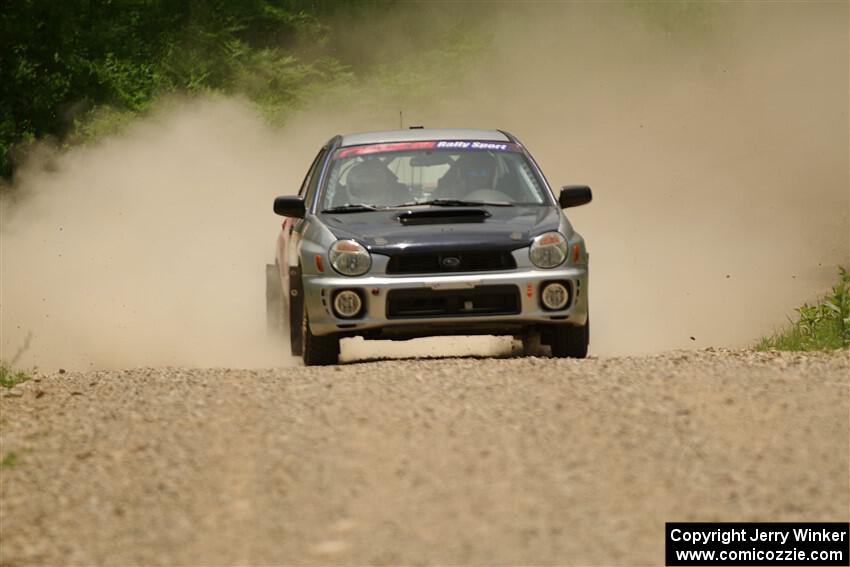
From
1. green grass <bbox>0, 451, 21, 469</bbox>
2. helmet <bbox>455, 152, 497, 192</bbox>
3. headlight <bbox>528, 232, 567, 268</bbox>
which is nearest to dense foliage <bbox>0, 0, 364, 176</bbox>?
helmet <bbox>455, 152, 497, 192</bbox>

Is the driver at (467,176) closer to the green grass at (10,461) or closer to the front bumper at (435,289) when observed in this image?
the front bumper at (435,289)

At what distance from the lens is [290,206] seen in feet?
39.1

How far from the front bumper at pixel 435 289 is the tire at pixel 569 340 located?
279 millimetres

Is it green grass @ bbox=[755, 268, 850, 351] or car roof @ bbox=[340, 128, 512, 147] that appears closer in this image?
green grass @ bbox=[755, 268, 850, 351]

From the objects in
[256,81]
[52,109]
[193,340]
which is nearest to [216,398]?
[193,340]

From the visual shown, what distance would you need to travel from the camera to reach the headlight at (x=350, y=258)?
36.5 ft

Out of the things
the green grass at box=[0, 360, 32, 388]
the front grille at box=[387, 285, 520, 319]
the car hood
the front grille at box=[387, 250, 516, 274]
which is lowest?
the green grass at box=[0, 360, 32, 388]

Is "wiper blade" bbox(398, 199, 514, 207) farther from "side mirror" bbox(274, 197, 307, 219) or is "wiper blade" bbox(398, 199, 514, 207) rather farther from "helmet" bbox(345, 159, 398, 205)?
"side mirror" bbox(274, 197, 307, 219)

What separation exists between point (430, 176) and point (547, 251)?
1.41 metres

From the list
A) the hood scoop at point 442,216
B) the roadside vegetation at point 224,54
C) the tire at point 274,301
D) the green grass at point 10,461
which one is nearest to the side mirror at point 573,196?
the hood scoop at point 442,216

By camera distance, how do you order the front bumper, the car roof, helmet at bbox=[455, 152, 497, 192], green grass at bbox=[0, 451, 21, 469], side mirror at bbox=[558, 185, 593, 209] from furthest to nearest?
the car roof < helmet at bbox=[455, 152, 497, 192] < side mirror at bbox=[558, 185, 593, 209] < the front bumper < green grass at bbox=[0, 451, 21, 469]

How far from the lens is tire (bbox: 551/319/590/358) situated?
11500mm

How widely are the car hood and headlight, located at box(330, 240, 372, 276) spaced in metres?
0.07

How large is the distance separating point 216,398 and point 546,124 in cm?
→ 2537
